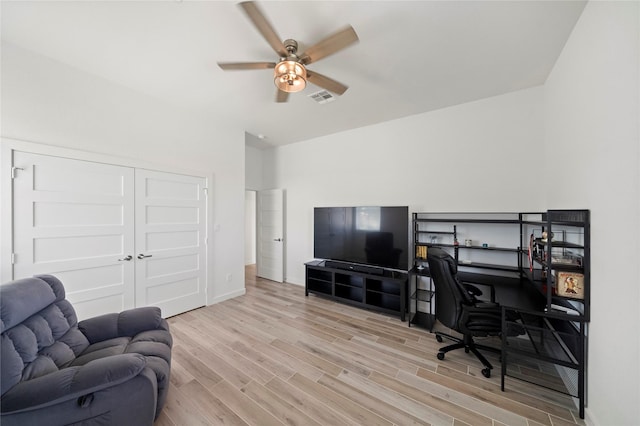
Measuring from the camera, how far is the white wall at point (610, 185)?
1.19 metres

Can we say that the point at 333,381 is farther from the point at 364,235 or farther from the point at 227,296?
the point at 227,296

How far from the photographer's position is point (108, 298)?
8.89 ft

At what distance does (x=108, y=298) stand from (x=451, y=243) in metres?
4.54

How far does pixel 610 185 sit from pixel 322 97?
2.74 metres

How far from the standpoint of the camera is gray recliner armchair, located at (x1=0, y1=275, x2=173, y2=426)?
1.15m

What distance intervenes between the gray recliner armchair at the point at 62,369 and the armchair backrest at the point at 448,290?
7.97ft

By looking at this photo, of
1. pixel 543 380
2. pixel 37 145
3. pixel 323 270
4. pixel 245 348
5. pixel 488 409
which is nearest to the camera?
pixel 488 409

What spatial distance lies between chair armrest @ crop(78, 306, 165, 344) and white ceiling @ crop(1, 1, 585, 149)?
2486 millimetres

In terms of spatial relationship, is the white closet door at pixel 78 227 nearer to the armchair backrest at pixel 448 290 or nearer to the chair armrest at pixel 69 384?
the chair armrest at pixel 69 384

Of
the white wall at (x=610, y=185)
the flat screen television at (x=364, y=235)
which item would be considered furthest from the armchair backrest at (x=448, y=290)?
the flat screen television at (x=364, y=235)

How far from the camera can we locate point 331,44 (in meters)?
1.67

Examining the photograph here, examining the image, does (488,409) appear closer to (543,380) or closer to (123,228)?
(543,380)

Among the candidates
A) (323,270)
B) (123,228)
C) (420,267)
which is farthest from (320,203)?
(123,228)

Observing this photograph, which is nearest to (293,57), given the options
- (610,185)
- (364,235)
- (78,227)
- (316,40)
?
(316,40)
